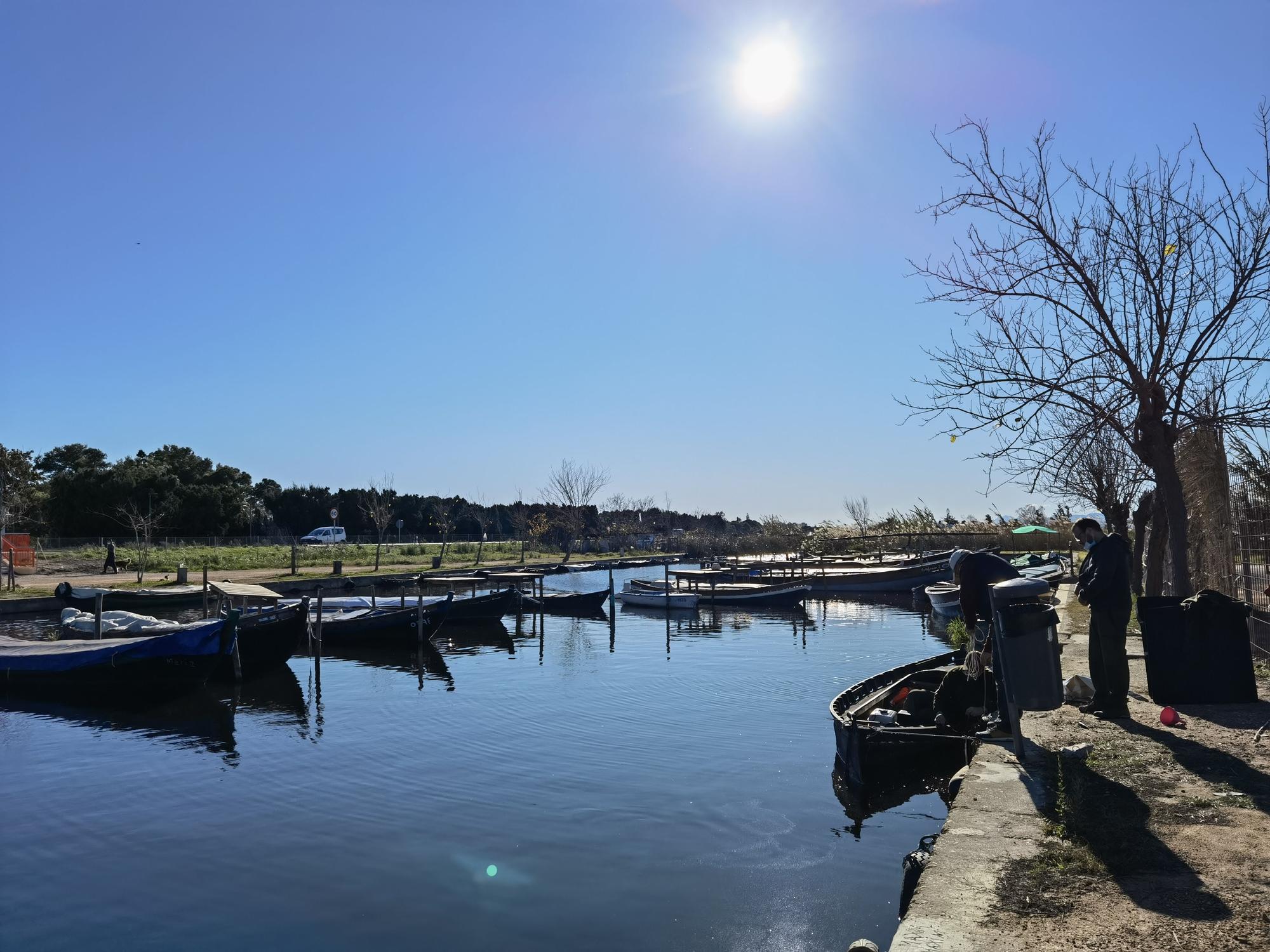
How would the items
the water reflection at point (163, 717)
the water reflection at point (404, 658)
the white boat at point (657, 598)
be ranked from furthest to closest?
the white boat at point (657, 598), the water reflection at point (404, 658), the water reflection at point (163, 717)

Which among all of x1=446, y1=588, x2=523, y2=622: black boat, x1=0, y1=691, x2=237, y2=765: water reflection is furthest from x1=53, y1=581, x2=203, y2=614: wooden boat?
x1=0, y1=691, x2=237, y2=765: water reflection

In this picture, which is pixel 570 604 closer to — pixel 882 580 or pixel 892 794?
pixel 882 580

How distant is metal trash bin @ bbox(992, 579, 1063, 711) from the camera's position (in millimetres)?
8000

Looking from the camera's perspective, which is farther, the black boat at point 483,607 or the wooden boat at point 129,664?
the black boat at point 483,607

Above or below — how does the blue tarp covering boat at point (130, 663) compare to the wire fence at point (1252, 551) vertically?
below

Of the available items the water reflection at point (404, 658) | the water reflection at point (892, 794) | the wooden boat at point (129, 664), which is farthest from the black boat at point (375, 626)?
the water reflection at point (892, 794)

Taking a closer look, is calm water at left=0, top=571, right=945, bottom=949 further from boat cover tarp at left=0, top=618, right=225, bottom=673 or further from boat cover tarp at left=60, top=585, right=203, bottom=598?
boat cover tarp at left=60, top=585, right=203, bottom=598

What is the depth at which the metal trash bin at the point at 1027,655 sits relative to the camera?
26.2 feet

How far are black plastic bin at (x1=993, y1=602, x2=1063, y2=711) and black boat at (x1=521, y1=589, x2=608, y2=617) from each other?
92.8ft

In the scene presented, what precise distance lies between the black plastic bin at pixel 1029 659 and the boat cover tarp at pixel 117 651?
1666 centimetres

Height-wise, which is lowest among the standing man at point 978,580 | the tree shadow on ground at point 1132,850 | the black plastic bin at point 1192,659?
the tree shadow on ground at point 1132,850

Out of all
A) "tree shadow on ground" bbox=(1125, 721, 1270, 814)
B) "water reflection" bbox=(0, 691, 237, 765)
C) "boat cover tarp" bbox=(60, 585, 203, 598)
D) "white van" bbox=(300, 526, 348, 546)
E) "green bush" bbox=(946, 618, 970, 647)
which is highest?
"white van" bbox=(300, 526, 348, 546)

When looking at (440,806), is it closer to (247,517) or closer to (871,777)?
(871,777)

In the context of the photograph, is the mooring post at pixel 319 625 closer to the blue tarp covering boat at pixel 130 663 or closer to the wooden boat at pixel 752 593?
the blue tarp covering boat at pixel 130 663
